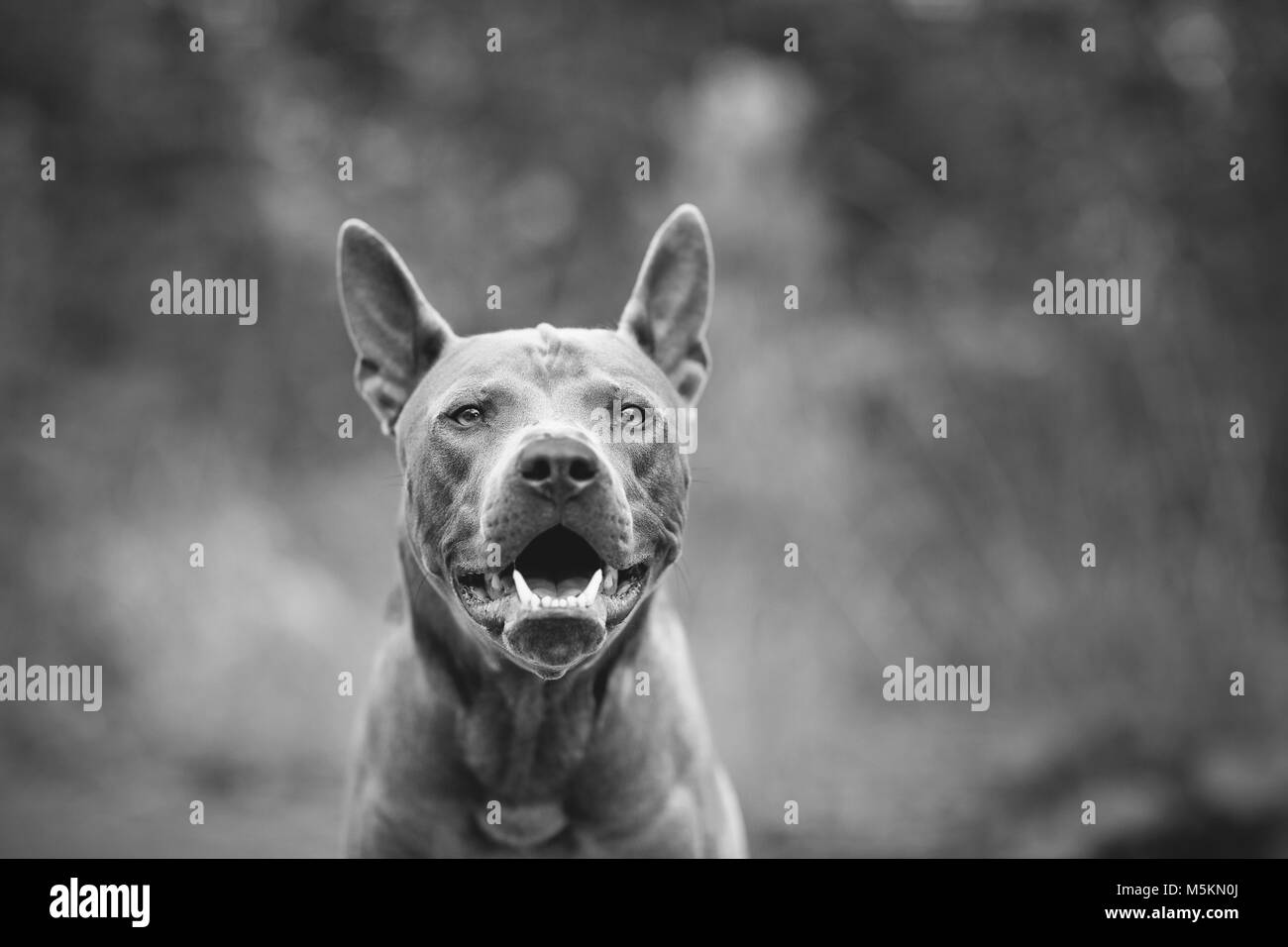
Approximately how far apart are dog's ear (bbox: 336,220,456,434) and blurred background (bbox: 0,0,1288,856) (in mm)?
2829

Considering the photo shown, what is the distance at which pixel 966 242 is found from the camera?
1064 cm

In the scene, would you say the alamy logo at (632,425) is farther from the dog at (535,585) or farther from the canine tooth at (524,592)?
the canine tooth at (524,592)

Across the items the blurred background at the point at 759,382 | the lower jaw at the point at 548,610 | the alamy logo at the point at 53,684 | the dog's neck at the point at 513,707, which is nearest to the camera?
the lower jaw at the point at 548,610

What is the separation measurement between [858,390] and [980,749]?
2522 millimetres

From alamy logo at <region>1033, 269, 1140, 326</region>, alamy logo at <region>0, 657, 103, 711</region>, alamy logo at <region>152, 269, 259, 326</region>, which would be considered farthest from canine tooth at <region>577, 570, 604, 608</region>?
alamy logo at <region>152, 269, 259, 326</region>

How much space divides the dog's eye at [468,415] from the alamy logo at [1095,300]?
5.97 m

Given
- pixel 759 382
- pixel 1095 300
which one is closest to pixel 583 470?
pixel 759 382

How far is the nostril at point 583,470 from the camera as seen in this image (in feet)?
8.52

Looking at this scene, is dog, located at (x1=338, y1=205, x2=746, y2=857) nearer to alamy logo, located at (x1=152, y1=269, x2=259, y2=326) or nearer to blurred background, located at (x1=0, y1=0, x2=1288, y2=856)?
blurred background, located at (x1=0, y1=0, x2=1288, y2=856)

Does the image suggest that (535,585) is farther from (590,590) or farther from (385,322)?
(385,322)

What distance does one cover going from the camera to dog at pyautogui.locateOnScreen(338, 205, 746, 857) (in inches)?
105

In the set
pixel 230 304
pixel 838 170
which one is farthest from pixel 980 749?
pixel 230 304

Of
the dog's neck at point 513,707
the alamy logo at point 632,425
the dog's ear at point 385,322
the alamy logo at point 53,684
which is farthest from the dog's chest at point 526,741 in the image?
the alamy logo at point 53,684

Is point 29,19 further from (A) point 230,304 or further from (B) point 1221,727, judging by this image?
(B) point 1221,727
